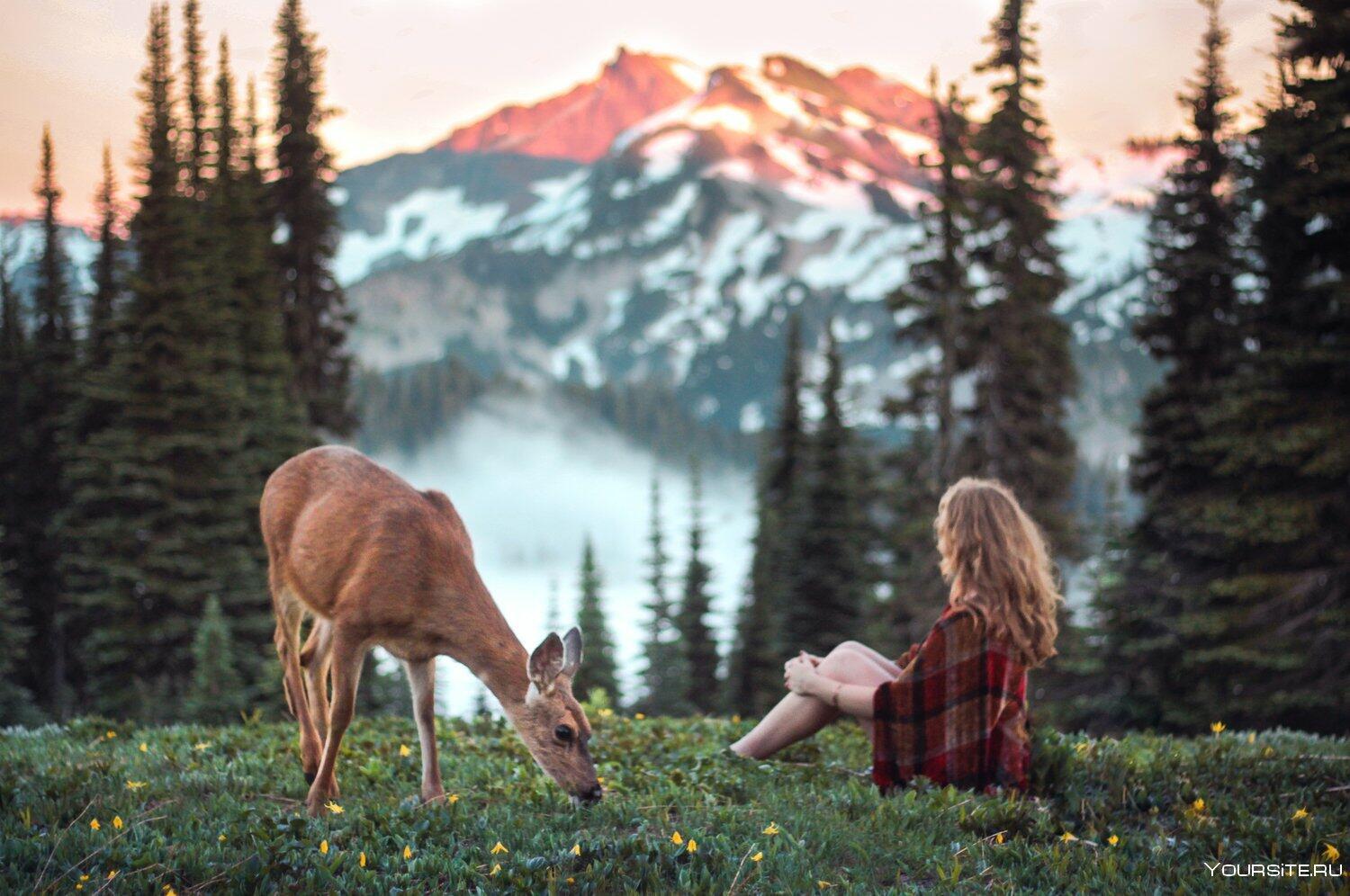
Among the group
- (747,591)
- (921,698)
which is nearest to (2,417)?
(747,591)

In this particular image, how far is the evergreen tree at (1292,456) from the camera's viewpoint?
2002 centimetres

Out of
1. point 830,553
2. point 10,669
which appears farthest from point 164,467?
point 830,553

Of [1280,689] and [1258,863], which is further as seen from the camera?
[1280,689]

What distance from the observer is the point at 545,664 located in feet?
20.8

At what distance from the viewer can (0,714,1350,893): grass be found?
16.5 feet

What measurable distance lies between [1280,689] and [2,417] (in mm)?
51956

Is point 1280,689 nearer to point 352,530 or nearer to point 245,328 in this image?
point 352,530

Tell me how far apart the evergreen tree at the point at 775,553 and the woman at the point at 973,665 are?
123 feet

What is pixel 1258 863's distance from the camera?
18.0 ft

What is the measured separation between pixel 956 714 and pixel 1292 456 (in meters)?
17.5

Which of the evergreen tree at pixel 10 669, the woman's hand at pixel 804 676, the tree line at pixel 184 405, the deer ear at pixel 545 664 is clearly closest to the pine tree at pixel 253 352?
the tree line at pixel 184 405

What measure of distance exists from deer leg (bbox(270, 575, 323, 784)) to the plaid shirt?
3.55 meters

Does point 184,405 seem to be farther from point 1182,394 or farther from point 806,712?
point 806,712

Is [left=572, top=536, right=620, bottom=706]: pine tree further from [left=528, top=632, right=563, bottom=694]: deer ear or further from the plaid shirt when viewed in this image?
[left=528, top=632, right=563, bottom=694]: deer ear
